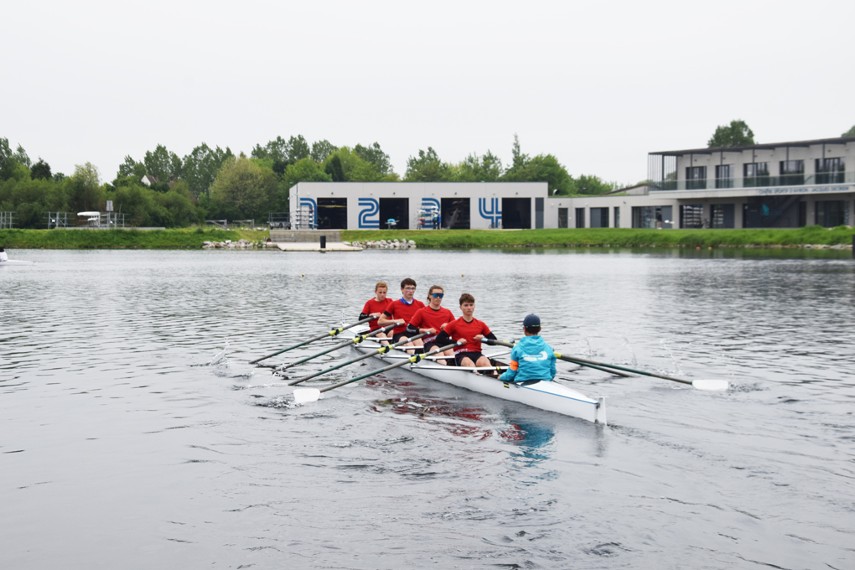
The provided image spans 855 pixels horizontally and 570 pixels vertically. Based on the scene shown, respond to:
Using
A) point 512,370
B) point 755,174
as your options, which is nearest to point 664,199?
point 755,174

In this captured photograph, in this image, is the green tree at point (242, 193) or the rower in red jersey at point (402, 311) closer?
the rower in red jersey at point (402, 311)

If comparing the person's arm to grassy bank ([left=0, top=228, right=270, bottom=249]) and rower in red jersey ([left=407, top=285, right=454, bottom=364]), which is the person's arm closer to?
rower in red jersey ([left=407, top=285, right=454, bottom=364])

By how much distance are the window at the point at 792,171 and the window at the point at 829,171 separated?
170 centimetres

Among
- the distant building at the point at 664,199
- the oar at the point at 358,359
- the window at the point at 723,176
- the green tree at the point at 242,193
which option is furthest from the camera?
the green tree at the point at 242,193

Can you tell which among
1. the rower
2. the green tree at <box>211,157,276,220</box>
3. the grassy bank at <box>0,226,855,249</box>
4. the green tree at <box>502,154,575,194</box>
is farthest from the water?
the green tree at <box>502,154,575,194</box>

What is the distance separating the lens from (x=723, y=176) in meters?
106

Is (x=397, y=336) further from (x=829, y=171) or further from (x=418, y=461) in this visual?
(x=829, y=171)

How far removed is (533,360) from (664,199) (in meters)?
101

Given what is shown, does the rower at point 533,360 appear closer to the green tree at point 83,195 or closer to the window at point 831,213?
the window at point 831,213

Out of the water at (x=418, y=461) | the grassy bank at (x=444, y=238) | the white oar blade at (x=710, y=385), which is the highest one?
the grassy bank at (x=444, y=238)

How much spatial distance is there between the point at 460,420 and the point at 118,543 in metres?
7.48

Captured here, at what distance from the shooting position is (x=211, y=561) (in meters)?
10.2

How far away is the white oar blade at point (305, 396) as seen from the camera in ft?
59.9

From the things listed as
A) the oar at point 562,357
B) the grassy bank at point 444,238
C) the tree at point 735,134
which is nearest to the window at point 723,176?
the grassy bank at point 444,238
